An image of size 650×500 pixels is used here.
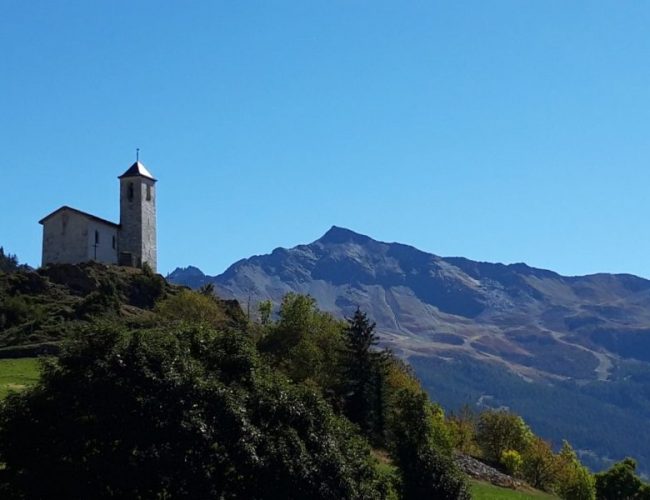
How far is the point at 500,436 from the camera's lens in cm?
8844

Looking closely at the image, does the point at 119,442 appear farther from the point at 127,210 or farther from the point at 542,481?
the point at 127,210

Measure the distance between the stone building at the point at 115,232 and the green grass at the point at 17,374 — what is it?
35051 mm

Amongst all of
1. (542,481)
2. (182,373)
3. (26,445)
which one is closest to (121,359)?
(182,373)

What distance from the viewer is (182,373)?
27719mm

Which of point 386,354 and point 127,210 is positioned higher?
point 127,210

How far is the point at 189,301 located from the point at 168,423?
54.8 meters

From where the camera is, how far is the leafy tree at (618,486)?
90125mm

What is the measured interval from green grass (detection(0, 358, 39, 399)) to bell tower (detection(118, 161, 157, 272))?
36.8m

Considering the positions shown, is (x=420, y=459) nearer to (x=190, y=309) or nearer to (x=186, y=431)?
(x=186, y=431)

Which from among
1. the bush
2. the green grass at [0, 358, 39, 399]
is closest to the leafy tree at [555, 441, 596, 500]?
the bush

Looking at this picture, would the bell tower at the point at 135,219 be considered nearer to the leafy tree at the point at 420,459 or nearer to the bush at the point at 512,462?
the bush at the point at 512,462

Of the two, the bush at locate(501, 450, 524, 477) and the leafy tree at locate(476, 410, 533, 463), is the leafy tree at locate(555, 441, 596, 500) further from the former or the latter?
the leafy tree at locate(476, 410, 533, 463)

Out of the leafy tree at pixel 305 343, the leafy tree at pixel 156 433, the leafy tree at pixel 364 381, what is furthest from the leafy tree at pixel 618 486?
the leafy tree at pixel 156 433

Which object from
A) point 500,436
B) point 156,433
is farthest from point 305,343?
point 156,433
